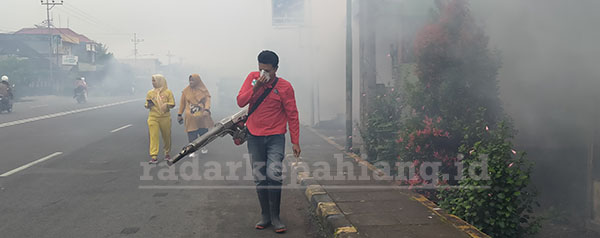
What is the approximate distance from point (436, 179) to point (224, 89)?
24088 mm

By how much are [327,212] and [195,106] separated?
480 cm

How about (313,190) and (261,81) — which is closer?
(261,81)

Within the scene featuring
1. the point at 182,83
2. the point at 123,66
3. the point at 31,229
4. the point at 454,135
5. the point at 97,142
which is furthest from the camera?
the point at 182,83

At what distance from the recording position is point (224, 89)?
94.3 feet

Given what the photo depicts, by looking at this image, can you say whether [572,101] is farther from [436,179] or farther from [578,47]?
[436,179]

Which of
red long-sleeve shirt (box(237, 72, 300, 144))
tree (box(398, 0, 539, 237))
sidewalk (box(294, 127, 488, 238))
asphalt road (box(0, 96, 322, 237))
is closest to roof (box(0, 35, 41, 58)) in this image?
asphalt road (box(0, 96, 322, 237))

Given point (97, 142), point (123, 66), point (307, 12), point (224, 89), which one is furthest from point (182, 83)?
point (97, 142)

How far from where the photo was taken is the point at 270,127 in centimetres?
467

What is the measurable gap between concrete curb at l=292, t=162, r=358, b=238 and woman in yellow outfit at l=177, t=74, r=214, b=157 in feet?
10.1

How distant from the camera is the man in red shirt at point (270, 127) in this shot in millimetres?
4609

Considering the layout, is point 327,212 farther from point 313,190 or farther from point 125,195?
point 125,195

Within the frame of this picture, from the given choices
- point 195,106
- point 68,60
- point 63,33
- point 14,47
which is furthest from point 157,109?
point 63,33

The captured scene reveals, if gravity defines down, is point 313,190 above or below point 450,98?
below

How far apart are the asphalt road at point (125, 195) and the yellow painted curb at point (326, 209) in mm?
156
